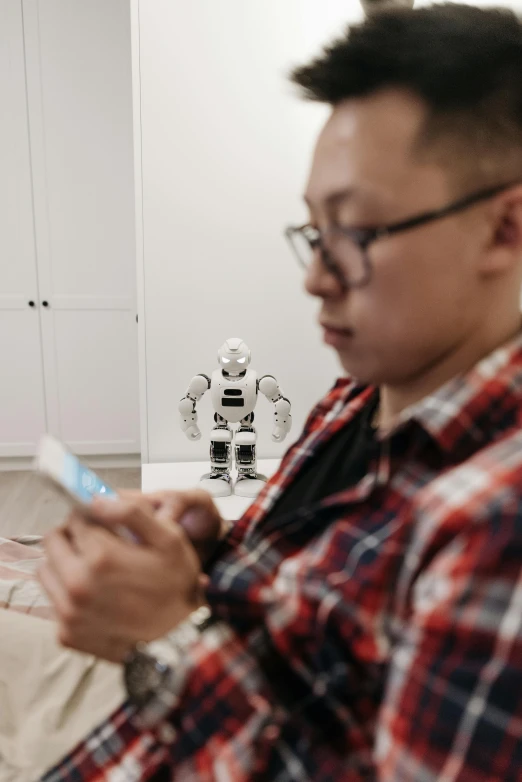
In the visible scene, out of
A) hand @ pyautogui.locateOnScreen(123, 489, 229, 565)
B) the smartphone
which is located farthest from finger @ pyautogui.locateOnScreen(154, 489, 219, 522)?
the smartphone

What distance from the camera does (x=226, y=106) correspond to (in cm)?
168

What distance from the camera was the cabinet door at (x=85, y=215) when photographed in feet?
8.34

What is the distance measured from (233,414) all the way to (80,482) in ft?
3.33

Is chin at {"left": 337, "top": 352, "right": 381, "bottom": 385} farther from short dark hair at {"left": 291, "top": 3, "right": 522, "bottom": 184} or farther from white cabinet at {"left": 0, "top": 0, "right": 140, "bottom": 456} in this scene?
white cabinet at {"left": 0, "top": 0, "right": 140, "bottom": 456}

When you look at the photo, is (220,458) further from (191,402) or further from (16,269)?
(16,269)

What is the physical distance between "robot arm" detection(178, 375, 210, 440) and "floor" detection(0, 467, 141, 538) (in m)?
0.86

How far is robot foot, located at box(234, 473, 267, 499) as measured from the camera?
157 cm

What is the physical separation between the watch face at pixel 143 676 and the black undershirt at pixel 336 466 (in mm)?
210

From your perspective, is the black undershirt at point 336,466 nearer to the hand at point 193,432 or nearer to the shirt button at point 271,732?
the shirt button at point 271,732

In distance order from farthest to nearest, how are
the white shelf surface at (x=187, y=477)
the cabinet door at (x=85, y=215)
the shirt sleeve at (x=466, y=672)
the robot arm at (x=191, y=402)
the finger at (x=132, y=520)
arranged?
the cabinet door at (x=85, y=215)
the robot arm at (x=191, y=402)
the white shelf surface at (x=187, y=477)
the finger at (x=132, y=520)
the shirt sleeve at (x=466, y=672)

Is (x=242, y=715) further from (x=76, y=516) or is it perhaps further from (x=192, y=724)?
(x=76, y=516)

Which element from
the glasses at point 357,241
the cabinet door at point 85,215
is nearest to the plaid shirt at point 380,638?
the glasses at point 357,241

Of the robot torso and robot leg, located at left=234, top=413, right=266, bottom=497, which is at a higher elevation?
the robot torso

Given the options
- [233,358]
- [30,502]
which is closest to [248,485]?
[233,358]
